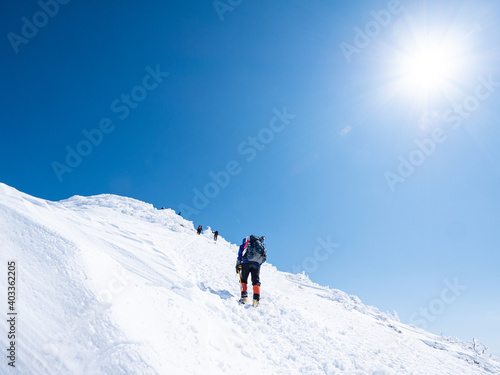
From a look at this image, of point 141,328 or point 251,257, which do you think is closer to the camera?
point 141,328

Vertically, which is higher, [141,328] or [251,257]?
[251,257]

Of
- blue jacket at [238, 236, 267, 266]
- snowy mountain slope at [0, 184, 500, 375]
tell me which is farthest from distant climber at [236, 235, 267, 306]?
snowy mountain slope at [0, 184, 500, 375]

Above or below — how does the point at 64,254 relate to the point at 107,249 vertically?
below

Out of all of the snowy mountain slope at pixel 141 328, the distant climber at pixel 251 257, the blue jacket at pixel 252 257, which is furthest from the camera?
the blue jacket at pixel 252 257

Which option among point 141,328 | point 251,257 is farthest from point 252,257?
point 141,328

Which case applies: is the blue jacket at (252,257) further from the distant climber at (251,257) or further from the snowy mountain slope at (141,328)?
the snowy mountain slope at (141,328)

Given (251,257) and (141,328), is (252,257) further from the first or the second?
(141,328)

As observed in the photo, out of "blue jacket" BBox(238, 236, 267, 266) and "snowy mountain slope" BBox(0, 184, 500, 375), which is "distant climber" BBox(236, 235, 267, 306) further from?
"snowy mountain slope" BBox(0, 184, 500, 375)

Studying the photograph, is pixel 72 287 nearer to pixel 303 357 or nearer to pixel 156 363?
pixel 156 363

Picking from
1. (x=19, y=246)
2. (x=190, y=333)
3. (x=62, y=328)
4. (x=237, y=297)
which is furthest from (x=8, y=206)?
(x=237, y=297)

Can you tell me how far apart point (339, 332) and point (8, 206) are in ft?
30.0

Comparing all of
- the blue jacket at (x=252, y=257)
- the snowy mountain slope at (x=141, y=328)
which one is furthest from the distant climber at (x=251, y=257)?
the snowy mountain slope at (x=141, y=328)

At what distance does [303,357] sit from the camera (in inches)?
222

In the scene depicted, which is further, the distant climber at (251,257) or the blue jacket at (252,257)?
the blue jacket at (252,257)
